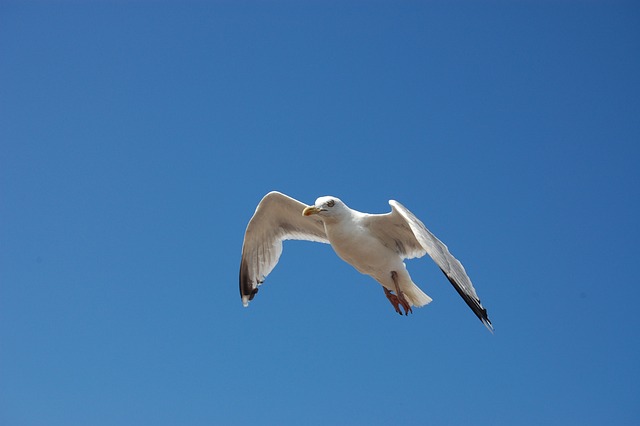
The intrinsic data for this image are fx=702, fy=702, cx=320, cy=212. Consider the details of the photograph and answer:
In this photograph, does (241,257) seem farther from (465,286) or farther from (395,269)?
(465,286)

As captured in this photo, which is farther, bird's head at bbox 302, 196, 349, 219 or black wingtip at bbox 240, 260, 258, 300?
black wingtip at bbox 240, 260, 258, 300

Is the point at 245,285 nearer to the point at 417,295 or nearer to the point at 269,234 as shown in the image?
the point at 269,234

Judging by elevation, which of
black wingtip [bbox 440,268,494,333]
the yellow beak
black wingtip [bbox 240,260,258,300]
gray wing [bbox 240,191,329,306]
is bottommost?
black wingtip [bbox 440,268,494,333]

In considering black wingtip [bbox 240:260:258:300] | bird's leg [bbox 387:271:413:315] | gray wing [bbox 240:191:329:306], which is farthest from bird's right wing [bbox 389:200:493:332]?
black wingtip [bbox 240:260:258:300]

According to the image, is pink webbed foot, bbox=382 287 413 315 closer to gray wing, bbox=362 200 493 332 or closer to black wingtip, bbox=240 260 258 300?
gray wing, bbox=362 200 493 332

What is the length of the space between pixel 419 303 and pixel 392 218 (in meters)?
1.01

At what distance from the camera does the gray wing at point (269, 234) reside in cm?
804

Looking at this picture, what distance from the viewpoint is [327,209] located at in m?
6.93

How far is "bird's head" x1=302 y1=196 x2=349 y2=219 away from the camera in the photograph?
22.7 feet

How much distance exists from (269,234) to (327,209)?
5.47 ft

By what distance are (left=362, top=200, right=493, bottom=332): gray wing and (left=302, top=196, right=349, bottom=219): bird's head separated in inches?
13.8

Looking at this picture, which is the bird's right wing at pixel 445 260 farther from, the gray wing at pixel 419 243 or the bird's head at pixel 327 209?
the bird's head at pixel 327 209

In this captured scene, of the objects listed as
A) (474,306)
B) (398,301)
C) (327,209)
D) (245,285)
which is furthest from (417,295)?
(245,285)

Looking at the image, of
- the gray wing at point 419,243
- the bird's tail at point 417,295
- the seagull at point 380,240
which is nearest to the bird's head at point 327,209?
the seagull at point 380,240
